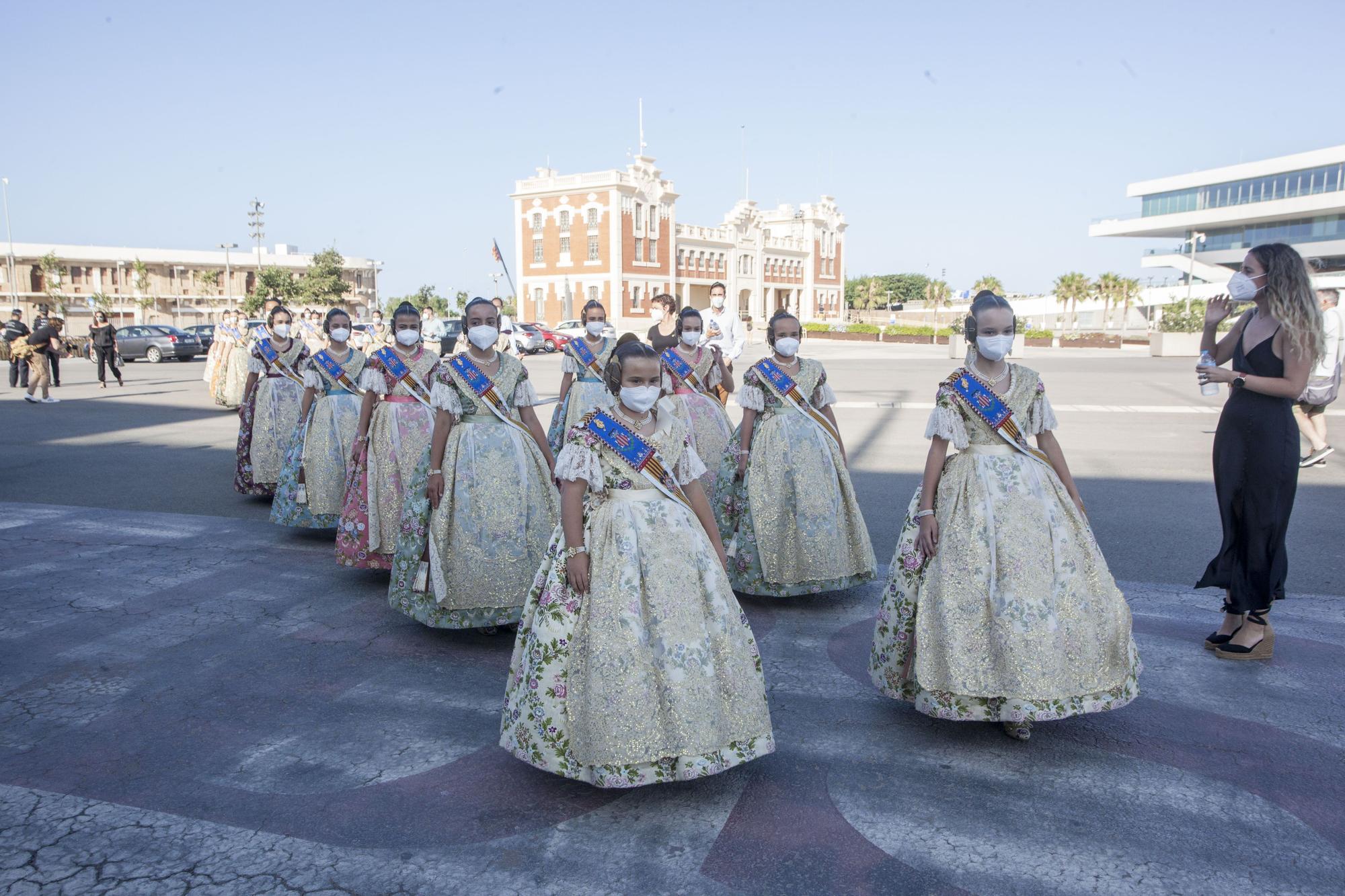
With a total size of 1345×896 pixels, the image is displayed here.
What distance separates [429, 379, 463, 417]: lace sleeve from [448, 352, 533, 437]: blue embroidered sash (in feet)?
0.30

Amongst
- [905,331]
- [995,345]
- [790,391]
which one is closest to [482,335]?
[790,391]

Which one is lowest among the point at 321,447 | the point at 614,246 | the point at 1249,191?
the point at 321,447

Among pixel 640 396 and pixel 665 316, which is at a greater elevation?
pixel 665 316

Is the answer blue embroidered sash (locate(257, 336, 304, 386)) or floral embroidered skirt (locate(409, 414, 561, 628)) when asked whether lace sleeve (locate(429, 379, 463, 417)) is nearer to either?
floral embroidered skirt (locate(409, 414, 561, 628))

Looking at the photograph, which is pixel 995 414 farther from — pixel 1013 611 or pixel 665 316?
pixel 665 316

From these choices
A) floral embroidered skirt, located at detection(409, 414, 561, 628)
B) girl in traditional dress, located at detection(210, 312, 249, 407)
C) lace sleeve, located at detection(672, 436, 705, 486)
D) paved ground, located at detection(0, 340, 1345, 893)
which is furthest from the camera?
girl in traditional dress, located at detection(210, 312, 249, 407)

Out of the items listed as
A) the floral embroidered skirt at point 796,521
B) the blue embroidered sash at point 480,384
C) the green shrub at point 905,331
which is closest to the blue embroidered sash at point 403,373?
the blue embroidered sash at point 480,384

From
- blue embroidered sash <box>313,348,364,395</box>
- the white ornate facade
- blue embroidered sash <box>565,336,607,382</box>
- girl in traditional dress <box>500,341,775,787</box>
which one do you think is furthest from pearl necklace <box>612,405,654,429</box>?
the white ornate facade

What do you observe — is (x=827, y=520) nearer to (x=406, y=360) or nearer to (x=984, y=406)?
(x=984, y=406)

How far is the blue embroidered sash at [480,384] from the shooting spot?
5.37m

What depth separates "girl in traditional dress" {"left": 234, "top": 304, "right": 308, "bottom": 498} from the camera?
9.04m

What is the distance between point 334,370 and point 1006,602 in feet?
19.0

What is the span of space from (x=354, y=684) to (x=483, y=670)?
25.3 inches

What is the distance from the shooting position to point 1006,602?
379 centimetres
